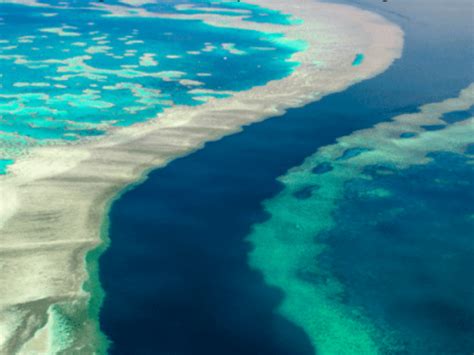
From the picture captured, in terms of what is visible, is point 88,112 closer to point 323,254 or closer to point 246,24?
point 323,254

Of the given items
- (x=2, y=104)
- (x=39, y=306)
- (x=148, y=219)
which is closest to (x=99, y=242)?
(x=148, y=219)

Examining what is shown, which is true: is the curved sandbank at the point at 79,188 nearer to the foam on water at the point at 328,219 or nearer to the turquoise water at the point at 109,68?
the turquoise water at the point at 109,68

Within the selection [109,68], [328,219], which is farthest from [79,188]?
[109,68]

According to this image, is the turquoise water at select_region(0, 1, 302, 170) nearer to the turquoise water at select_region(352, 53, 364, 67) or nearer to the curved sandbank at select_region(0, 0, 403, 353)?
the curved sandbank at select_region(0, 0, 403, 353)

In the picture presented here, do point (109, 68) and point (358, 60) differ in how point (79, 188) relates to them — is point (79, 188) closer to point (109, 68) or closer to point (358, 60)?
point (109, 68)

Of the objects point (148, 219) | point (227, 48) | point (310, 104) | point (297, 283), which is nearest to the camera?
point (297, 283)

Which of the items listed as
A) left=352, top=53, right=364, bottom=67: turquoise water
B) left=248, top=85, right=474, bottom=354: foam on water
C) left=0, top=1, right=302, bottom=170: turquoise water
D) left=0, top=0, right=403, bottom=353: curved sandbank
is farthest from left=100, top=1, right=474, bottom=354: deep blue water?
left=352, top=53, right=364, bottom=67: turquoise water

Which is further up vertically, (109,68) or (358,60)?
(358,60)
